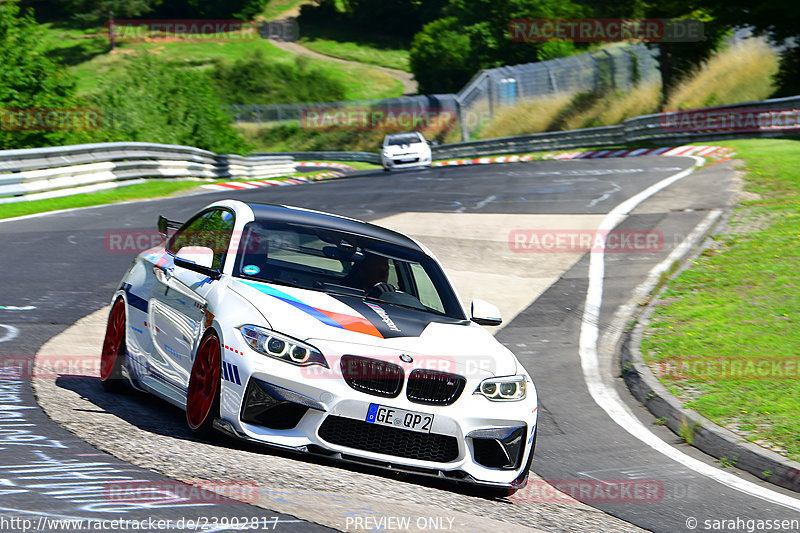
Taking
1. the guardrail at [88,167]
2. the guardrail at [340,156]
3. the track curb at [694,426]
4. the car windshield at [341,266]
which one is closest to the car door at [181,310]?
the car windshield at [341,266]

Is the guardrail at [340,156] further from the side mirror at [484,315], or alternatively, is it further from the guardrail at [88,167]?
the side mirror at [484,315]

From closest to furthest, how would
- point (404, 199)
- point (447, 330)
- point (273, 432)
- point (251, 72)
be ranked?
point (273, 432) → point (447, 330) → point (404, 199) → point (251, 72)

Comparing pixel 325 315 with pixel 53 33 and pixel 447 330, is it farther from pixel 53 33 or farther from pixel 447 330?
pixel 53 33

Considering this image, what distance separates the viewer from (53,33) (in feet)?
312

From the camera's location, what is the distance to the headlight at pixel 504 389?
242 inches

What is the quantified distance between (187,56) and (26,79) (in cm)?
6659

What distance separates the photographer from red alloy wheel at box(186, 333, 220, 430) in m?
5.94

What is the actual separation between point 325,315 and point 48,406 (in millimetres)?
2096

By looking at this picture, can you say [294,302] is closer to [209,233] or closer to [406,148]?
[209,233]

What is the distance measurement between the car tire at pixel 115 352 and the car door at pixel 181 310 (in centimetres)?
55

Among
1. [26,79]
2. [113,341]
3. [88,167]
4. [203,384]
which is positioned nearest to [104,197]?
[88,167]

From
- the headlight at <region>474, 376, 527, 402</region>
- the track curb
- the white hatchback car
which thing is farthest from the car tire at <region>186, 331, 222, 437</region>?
the white hatchback car

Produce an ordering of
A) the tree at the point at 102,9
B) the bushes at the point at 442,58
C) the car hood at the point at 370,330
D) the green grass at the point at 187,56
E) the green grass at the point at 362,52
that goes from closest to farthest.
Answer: the car hood at the point at 370,330, the bushes at the point at 442,58, the green grass at the point at 187,56, the tree at the point at 102,9, the green grass at the point at 362,52

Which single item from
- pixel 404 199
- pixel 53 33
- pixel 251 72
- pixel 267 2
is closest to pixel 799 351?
pixel 404 199
